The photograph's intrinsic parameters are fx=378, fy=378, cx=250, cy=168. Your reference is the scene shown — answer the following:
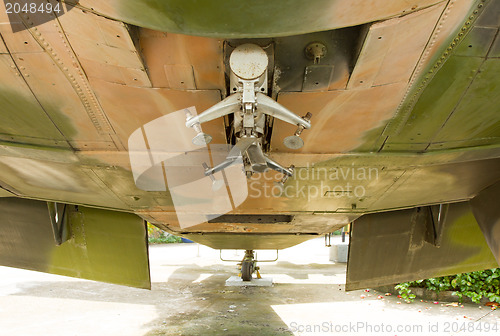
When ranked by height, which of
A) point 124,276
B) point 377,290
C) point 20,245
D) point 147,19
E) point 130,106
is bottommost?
point 377,290

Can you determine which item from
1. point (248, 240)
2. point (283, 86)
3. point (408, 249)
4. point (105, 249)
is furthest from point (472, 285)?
point (283, 86)

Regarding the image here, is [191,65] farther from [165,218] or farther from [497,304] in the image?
[497,304]

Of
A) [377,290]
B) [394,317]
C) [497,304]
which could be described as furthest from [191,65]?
[377,290]

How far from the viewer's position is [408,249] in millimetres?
5668

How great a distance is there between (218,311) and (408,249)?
12.6 ft

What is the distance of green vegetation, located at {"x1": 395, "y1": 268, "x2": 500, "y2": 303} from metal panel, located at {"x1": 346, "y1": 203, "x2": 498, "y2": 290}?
86.7 inches

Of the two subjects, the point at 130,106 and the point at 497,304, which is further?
the point at 497,304

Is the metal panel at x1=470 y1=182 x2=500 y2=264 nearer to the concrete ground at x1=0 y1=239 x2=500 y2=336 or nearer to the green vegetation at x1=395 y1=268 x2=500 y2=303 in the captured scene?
the concrete ground at x1=0 y1=239 x2=500 y2=336

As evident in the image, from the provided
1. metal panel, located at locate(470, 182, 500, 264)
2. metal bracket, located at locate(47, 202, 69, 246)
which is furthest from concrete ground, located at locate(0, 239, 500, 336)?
metal panel, located at locate(470, 182, 500, 264)

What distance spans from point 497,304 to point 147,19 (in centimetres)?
828

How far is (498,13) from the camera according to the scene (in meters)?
2.10

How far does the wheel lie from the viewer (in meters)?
10.6

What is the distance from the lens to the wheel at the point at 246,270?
10633 millimetres

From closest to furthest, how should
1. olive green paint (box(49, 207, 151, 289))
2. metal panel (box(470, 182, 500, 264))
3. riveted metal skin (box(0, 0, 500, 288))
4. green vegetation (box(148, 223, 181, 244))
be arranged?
1. riveted metal skin (box(0, 0, 500, 288))
2. metal panel (box(470, 182, 500, 264))
3. olive green paint (box(49, 207, 151, 289))
4. green vegetation (box(148, 223, 181, 244))
